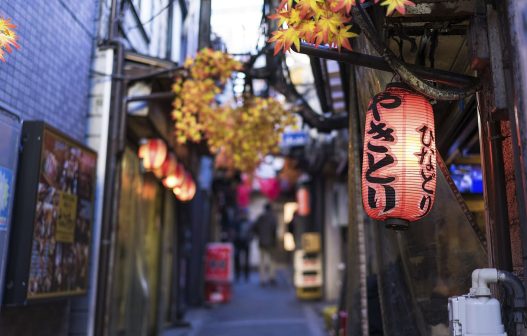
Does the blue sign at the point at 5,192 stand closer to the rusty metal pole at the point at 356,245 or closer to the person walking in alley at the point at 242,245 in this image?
the rusty metal pole at the point at 356,245

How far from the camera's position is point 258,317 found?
16.9 metres

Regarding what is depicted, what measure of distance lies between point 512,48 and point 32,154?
5.71 meters

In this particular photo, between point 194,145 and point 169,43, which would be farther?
point 194,145

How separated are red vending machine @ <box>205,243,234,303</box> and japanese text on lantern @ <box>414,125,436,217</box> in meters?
16.2

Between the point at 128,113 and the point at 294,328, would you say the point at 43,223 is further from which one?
the point at 294,328

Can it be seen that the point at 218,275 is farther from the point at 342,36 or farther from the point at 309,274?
the point at 342,36

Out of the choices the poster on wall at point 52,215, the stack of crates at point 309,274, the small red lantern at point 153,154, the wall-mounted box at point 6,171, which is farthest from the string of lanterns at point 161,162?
the stack of crates at point 309,274

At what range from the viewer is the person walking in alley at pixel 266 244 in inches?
1032

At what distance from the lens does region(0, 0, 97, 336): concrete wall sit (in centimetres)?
680

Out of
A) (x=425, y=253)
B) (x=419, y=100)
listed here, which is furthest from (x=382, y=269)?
(x=419, y=100)

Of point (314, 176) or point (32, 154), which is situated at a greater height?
point (314, 176)

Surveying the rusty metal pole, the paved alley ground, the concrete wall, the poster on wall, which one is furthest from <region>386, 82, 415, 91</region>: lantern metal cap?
the paved alley ground

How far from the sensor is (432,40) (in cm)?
607

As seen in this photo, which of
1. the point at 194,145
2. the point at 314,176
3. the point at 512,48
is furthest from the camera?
the point at 314,176
